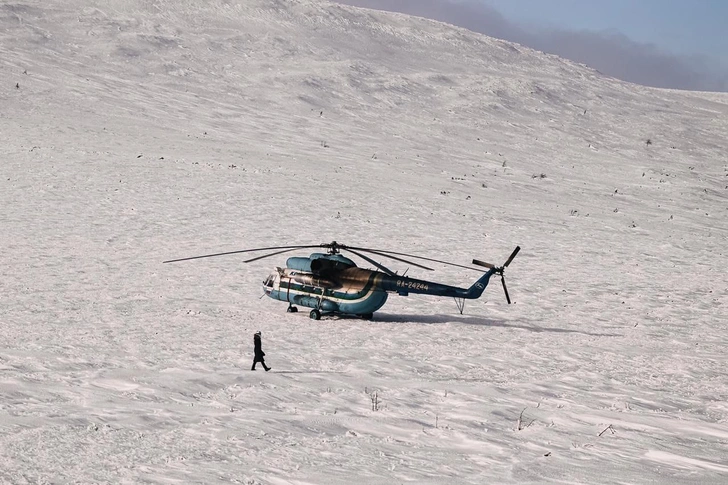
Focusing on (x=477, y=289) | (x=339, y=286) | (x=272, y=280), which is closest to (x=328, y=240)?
(x=272, y=280)

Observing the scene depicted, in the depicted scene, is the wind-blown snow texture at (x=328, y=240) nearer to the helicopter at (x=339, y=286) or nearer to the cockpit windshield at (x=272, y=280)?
the helicopter at (x=339, y=286)

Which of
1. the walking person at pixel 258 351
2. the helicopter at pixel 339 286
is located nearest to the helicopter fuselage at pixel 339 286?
the helicopter at pixel 339 286

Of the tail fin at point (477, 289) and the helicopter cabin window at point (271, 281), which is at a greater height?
the tail fin at point (477, 289)

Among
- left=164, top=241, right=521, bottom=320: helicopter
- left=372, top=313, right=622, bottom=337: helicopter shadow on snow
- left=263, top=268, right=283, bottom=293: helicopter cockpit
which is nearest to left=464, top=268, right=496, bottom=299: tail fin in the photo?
left=164, top=241, right=521, bottom=320: helicopter

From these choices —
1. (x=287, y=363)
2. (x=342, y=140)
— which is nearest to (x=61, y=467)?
(x=287, y=363)

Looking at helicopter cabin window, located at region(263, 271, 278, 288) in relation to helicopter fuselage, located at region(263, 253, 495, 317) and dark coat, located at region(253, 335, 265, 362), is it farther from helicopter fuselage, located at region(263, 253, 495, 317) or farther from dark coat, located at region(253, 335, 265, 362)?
dark coat, located at region(253, 335, 265, 362)

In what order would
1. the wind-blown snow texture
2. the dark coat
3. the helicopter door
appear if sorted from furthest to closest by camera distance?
the helicopter door, the dark coat, the wind-blown snow texture

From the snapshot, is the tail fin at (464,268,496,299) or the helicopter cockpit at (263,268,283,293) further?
the helicopter cockpit at (263,268,283,293)

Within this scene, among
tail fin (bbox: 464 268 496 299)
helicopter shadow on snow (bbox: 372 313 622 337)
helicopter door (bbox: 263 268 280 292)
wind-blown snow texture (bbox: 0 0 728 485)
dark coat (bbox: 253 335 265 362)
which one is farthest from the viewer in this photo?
helicopter door (bbox: 263 268 280 292)

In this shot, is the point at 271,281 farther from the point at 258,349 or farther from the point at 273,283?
the point at 258,349

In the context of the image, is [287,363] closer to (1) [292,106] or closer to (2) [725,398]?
(2) [725,398]
